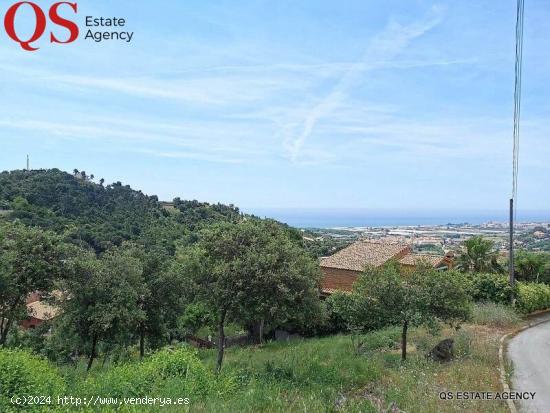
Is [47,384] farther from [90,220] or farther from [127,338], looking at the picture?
[90,220]

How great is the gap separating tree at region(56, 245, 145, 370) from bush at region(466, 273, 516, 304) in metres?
18.1

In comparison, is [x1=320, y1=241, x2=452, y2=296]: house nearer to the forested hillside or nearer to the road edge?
the road edge

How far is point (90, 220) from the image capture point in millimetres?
58000

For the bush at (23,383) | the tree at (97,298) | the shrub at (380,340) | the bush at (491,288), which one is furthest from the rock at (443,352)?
the bush at (491,288)

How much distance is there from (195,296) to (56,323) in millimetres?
6137

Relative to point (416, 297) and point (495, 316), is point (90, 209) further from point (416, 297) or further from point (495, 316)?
point (416, 297)

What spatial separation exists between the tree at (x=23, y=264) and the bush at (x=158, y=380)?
7.05 metres

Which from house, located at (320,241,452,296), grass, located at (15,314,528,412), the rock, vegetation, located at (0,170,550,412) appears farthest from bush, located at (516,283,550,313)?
the rock

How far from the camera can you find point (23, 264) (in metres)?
14.5

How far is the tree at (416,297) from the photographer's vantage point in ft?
45.3

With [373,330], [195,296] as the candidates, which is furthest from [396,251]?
[195,296]

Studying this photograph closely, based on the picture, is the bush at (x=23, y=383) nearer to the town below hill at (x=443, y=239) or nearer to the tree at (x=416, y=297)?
the tree at (x=416, y=297)

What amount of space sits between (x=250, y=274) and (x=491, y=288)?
18385mm

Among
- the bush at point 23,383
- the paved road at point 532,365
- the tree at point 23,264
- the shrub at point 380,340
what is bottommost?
the shrub at point 380,340
